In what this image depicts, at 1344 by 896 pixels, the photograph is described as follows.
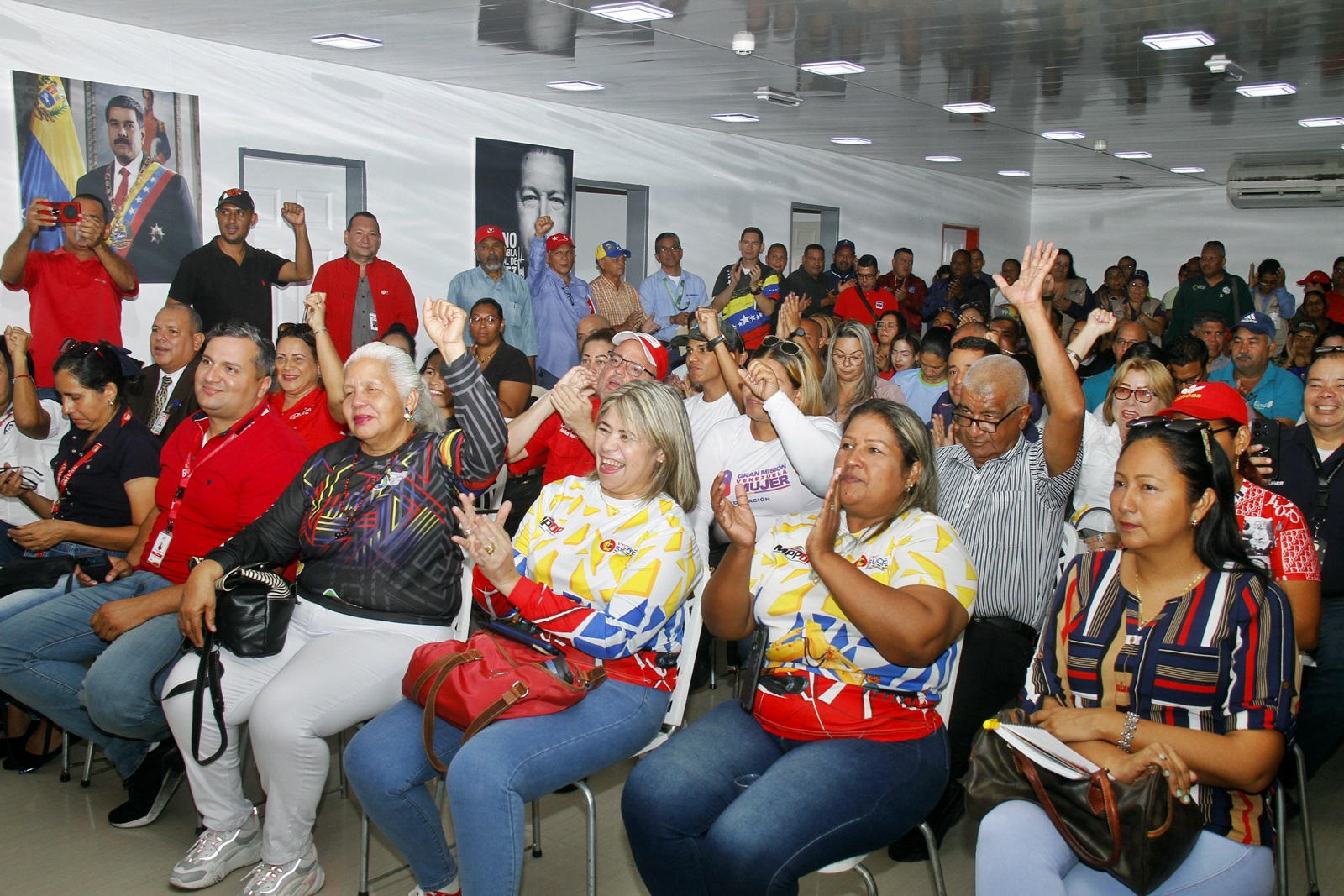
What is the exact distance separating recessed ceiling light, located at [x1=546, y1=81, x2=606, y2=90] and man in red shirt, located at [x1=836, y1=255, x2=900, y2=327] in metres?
3.06

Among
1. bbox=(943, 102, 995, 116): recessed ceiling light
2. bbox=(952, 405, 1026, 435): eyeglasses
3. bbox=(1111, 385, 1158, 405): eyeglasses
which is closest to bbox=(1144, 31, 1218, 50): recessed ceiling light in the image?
bbox=(943, 102, 995, 116): recessed ceiling light

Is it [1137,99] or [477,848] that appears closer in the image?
[477,848]

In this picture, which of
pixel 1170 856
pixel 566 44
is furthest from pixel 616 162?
pixel 1170 856

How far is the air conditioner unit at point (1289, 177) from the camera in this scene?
40.3 feet

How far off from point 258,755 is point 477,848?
74 centimetres

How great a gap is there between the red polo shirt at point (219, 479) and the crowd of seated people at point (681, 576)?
0.04ft

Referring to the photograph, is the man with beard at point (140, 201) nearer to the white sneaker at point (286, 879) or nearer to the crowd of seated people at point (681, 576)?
the crowd of seated people at point (681, 576)

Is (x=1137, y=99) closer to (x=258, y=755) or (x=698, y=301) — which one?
(x=698, y=301)

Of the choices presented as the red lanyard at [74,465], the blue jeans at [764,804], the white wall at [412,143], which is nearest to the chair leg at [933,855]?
the blue jeans at [764,804]

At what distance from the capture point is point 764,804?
2.04 metres

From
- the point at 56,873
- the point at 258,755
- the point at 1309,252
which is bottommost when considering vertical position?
the point at 56,873

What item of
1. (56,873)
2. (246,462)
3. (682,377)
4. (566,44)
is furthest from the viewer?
(566,44)

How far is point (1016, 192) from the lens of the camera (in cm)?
1594

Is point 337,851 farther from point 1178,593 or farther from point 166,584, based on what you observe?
point 1178,593
